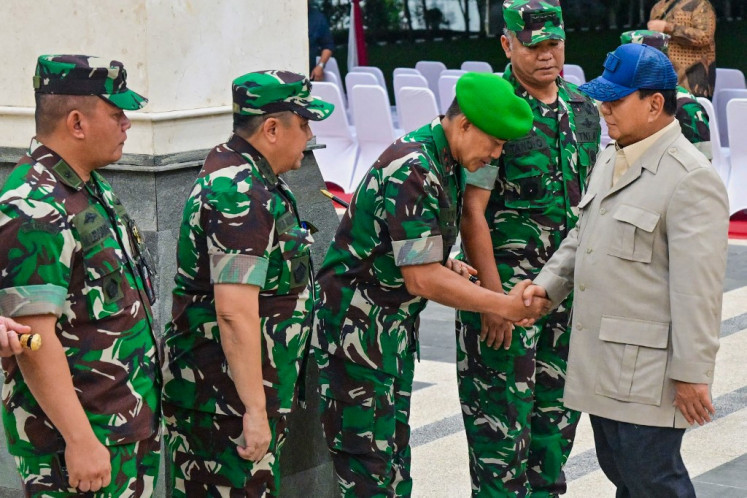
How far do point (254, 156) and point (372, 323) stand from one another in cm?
72

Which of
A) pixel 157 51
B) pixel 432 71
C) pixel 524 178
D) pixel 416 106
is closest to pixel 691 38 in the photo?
pixel 416 106

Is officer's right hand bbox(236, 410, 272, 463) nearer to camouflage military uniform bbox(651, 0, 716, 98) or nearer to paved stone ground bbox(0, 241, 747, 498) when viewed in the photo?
paved stone ground bbox(0, 241, 747, 498)

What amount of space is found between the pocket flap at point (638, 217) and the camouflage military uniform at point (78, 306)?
1.32 meters

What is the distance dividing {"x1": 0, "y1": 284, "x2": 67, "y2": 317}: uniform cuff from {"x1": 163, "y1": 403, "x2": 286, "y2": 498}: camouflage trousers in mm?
737

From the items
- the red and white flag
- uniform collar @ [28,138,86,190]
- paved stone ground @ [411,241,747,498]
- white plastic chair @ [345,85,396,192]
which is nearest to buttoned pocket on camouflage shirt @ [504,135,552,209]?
paved stone ground @ [411,241,747,498]

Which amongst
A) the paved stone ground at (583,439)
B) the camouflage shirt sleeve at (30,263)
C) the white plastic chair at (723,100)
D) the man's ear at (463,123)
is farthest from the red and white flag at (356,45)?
the camouflage shirt sleeve at (30,263)

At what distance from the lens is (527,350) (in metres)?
4.21

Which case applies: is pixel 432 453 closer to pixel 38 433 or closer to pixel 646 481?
pixel 646 481

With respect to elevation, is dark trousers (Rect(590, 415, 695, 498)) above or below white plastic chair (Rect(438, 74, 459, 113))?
below

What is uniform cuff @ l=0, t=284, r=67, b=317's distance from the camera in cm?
286

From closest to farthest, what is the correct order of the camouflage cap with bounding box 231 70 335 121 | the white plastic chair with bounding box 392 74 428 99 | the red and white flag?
1. the camouflage cap with bounding box 231 70 335 121
2. the white plastic chair with bounding box 392 74 428 99
3. the red and white flag

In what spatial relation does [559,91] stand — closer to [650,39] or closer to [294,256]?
[650,39]

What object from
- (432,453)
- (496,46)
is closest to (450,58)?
(496,46)

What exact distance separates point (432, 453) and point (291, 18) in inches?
78.4
